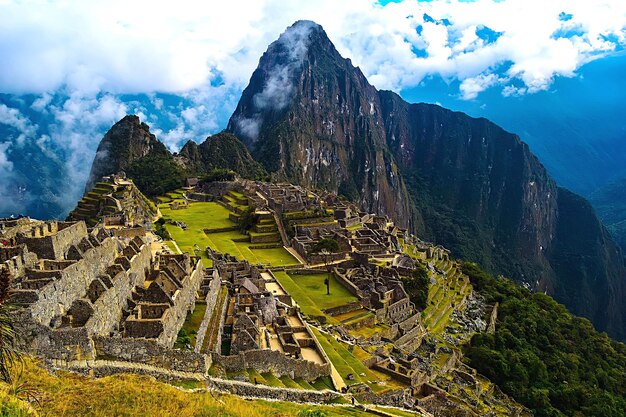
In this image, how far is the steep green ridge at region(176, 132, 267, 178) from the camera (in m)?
120

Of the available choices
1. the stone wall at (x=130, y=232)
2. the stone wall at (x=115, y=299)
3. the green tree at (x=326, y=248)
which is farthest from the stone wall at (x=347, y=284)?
the stone wall at (x=115, y=299)

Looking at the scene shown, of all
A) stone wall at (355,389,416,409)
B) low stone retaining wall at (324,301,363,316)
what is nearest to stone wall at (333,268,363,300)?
low stone retaining wall at (324,301,363,316)

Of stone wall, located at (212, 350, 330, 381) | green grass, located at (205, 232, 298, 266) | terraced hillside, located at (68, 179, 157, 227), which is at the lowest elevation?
stone wall, located at (212, 350, 330, 381)

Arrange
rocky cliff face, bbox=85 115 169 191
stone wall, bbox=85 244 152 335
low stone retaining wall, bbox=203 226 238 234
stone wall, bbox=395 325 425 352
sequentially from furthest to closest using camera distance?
rocky cliff face, bbox=85 115 169 191
low stone retaining wall, bbox=203 226 238 234
stone wall, bbox=395 325 425 352
stone wall, bbox=85 244 152 335

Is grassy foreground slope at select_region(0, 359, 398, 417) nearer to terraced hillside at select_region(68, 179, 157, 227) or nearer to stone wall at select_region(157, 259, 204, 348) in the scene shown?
stone wall at select_region(157, 259, 204, 348)

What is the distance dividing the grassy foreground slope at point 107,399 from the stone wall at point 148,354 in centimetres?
174

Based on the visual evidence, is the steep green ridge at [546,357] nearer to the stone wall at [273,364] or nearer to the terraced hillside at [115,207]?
the stone wall at [273,364]

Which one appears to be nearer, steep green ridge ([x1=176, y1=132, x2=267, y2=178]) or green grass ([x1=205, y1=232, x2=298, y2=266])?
green grass ([x1=205, y1=232, x2=298, y2=266])

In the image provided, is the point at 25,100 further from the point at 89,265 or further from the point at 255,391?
the point at 255,391

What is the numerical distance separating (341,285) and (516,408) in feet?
52.9

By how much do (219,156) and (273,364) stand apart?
10872 cm

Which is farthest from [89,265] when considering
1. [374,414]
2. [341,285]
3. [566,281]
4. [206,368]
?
[566,281]

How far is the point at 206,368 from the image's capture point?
60.4 feet

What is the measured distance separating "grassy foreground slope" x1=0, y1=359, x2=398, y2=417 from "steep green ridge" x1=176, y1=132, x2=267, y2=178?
10433 centimetres
